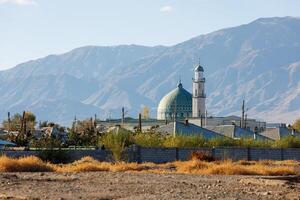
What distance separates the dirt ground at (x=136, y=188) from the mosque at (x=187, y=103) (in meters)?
129

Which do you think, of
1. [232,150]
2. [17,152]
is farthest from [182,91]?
[17,152]

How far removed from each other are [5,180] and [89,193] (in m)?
5.64

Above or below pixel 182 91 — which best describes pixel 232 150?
below

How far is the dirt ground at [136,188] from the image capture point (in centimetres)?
2281

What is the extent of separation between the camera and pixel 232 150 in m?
56.1

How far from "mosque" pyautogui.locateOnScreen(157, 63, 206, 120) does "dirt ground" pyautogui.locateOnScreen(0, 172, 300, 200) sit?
12861 centimetres

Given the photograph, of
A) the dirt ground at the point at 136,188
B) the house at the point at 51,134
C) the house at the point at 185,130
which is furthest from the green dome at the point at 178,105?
the dirt ground at the point at 136,188

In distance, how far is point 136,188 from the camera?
83.5ft

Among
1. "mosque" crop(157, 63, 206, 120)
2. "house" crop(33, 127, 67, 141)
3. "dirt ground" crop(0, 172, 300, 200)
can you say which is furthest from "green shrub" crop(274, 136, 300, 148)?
"mosque" crop(157, 63, 206, 120)

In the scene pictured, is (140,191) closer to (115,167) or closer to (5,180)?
(5,180)

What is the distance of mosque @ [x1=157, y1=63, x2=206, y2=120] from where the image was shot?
16162 centimetres

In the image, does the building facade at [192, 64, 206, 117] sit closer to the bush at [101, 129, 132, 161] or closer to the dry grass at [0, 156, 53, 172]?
the bush at [101, 129, 132, 161]

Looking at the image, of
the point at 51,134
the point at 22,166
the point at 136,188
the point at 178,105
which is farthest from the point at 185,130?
the point at 178,105

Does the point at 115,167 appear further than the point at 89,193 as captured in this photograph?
Yes
